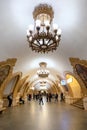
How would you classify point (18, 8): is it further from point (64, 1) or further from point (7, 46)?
point (7, 46)

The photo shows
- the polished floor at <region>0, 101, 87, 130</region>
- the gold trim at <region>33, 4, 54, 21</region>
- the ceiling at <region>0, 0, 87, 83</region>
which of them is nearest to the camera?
the ceiling at <region>0, 0, 87, 83</region>

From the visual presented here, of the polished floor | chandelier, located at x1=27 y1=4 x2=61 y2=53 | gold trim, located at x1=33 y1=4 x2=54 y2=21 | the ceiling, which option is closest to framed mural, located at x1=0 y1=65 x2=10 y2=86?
the ceiling

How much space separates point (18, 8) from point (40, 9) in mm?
770

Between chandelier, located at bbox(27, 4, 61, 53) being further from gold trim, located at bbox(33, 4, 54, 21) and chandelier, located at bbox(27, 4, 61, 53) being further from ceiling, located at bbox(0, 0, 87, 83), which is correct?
ceiling, located at bbox(0, 0, 87, 83)

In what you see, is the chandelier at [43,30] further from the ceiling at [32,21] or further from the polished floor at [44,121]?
the polished floor at [44,121]

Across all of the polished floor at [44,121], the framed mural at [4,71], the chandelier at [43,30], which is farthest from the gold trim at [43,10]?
the framed mural at [4,71]

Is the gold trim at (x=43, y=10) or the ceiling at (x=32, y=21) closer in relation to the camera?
the ceiling at (x=32, y=21)

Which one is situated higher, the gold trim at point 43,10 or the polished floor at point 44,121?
the gold trim at point 43,10

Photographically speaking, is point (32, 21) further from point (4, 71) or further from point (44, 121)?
point (4, 71)

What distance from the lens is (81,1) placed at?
4.99m

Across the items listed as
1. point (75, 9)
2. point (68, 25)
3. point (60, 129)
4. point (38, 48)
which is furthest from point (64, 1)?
point (60, 129)

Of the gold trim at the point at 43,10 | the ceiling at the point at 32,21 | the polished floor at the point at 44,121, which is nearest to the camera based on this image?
the ceiling at the point at 32,21

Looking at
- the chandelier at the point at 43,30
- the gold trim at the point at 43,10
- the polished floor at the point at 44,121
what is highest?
the gold trim at the point at 43,10

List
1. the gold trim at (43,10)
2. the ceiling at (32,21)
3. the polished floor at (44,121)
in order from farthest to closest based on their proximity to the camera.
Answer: the polished floor at (44,121) < the gold trim at (43,10) < the ceiling at (32,21)
